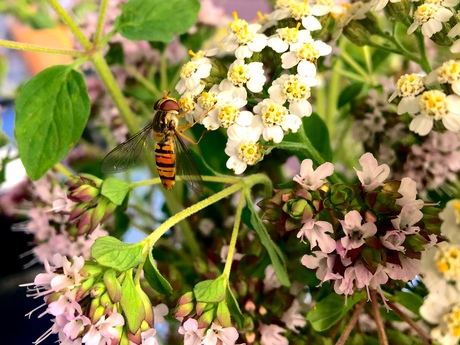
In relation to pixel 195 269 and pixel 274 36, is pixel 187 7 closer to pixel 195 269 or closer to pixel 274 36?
pixel 274 36

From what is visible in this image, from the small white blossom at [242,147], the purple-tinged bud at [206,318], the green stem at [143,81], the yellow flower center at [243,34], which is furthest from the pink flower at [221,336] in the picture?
the green stem at [143,81]

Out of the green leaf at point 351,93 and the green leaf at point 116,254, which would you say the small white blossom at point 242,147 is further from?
the green leaf at point 351,93

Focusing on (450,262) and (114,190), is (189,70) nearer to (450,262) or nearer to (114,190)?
(114,190)

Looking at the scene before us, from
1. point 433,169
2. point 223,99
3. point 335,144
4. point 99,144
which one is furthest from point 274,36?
point 99,144

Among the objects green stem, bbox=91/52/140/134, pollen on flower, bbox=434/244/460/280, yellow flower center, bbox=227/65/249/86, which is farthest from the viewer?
green stem, bbox=91/52/140/134

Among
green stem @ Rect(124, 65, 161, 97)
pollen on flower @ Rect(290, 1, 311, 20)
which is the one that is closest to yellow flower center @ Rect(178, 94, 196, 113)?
pollen on flower @ Rect(290, 1, 311, 20)

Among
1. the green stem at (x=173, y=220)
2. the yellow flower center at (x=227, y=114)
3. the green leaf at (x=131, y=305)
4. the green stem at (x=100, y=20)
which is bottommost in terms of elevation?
the green leaf at (x=131, y=305)

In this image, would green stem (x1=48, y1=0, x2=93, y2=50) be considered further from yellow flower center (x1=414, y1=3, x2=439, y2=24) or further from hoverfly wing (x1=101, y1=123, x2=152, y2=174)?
yellow flower center (x1=414, y1=3, x2=439, y2=24)
